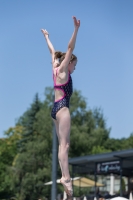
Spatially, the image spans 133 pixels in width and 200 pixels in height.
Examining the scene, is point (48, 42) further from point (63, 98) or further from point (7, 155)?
point (7, 155)

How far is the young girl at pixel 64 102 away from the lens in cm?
581

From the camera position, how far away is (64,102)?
6000 millimetres

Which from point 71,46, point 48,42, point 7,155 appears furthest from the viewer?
point 7,155

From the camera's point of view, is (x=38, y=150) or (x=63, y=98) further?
(x=38, y=150)

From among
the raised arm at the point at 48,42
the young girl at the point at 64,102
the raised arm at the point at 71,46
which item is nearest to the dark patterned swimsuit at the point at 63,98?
the young girl at the point at 64,102

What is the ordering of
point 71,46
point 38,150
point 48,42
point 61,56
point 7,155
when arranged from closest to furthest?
1. point 71,46
2. point 61,56
3. point 48,42
4. point 38,150
5. point 7,155

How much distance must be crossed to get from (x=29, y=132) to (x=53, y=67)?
5668 cm

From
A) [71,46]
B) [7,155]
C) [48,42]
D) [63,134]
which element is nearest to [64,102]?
[63,134]

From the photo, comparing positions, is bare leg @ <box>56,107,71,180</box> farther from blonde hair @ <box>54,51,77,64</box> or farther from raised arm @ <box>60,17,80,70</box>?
blonde hair @ <box>54,51,77,64</box>

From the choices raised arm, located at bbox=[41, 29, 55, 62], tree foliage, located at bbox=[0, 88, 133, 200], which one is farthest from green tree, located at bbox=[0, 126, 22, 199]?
raised arm, located at bbox=[41, 29, 55, 62]

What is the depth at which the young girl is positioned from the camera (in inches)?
229

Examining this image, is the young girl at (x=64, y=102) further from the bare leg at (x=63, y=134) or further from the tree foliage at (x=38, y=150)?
the tree foliage at (x=38, y=150)

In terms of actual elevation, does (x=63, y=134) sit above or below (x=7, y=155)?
below

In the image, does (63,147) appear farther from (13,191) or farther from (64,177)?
(13,191)
